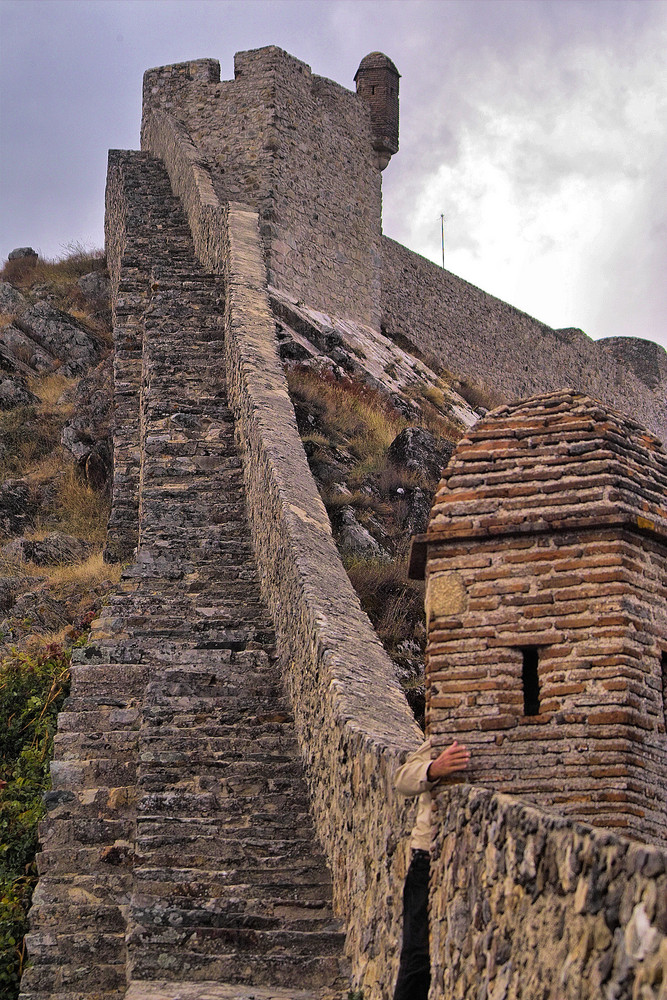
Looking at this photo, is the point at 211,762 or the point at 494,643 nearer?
the point at 494,643

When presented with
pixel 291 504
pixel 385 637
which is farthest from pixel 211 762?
pixel 385 637

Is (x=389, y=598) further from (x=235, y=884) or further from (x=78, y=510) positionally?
(x=78, y=510)

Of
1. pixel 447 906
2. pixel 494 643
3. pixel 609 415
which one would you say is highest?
pixel 609 415

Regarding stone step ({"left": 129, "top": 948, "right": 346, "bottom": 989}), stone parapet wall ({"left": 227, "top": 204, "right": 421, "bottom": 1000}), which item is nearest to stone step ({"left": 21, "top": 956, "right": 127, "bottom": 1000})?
stone step ({"left": 129, "top": 948, "right": 346, "bottom": 989})

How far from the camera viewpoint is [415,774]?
5406 mm

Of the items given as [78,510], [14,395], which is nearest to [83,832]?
[78,510]

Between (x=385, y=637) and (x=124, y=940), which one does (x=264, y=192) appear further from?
(x=124, y=940)

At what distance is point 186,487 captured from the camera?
1223 cm

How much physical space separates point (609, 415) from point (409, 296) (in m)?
21.6

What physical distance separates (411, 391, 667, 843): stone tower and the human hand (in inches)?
2.2

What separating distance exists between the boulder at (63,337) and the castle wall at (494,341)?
20.2 feet

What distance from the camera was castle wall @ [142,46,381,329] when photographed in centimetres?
2138

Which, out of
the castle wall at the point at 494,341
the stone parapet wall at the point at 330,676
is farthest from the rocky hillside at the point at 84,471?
the stone parapet wall at the point at 330,676

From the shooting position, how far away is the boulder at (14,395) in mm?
19781
